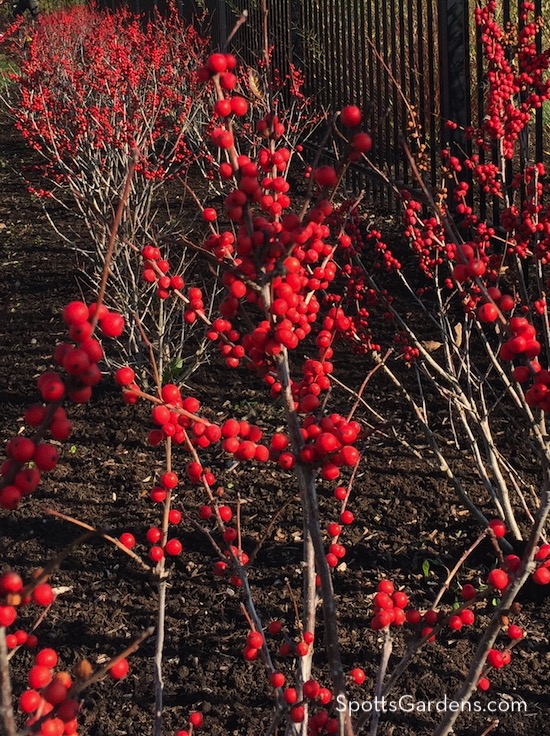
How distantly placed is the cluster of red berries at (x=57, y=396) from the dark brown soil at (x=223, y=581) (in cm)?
126

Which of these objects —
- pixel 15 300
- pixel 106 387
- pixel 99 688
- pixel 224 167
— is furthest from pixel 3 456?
pixel 224 167

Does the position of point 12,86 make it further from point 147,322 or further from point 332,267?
point 332,267

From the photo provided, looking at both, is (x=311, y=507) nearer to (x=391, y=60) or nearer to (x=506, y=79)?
(x=506, y=79)

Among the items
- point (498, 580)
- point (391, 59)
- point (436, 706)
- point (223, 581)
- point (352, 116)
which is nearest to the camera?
point (352, 116)

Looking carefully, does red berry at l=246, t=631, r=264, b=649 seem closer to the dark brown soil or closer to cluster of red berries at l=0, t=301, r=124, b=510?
the dark brown soil

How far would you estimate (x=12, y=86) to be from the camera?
17.2 metres

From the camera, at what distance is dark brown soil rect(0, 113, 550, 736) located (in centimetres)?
252

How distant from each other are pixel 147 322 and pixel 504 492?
3031mm

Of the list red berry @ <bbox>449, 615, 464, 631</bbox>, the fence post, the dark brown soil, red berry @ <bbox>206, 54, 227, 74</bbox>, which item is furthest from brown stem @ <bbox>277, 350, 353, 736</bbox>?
the fence post

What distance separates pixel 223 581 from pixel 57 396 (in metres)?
2.28

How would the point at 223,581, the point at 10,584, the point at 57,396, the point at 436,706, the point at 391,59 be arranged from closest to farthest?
the point at 57,396, the point at 10,584, the point at 436,706, the point at 223,581, the point at 391,59

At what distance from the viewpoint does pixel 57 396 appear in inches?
38.2

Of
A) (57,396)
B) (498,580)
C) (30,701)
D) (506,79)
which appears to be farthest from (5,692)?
(506,79)

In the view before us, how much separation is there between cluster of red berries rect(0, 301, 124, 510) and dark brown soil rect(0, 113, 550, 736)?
1256 millimetres
